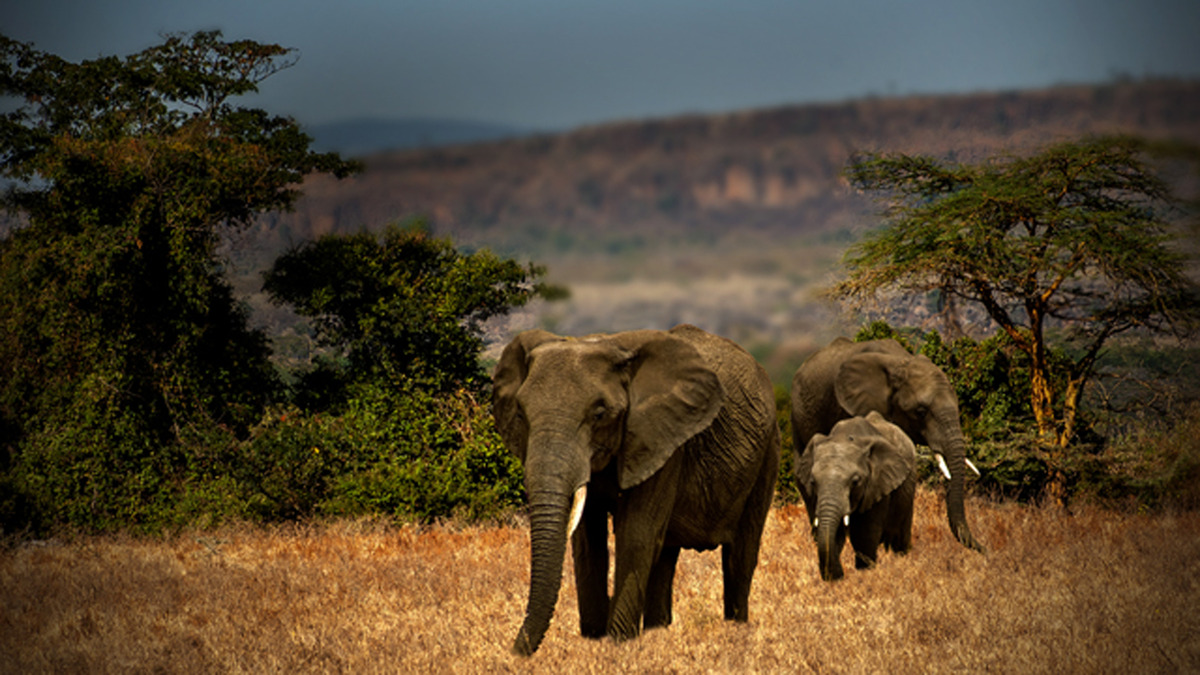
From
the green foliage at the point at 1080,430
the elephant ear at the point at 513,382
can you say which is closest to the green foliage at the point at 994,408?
the green foliage at the point at 1080,430

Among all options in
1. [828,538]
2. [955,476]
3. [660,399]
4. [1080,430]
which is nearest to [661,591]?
[660,399]

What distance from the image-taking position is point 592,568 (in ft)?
24.9

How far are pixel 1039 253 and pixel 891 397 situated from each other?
3.55m

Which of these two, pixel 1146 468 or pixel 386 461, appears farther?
pixel 386 461

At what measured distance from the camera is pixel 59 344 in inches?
634

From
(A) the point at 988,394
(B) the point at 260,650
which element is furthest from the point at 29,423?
(A) the point at 988,394

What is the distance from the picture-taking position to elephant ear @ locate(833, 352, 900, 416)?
1442 centimetres

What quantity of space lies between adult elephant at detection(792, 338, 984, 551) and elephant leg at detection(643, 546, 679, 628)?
5.94 meters

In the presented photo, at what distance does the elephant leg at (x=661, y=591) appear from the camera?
26.5 feet

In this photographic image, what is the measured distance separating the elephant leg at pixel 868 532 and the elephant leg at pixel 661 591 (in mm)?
4208

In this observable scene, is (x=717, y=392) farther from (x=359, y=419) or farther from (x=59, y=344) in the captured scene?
(x=59, y=344)

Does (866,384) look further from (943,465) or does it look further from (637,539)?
(637,539)

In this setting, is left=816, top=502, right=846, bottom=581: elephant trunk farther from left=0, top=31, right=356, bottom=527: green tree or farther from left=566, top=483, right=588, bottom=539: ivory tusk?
left=0, top=31, right=356, bottom=527: green tree

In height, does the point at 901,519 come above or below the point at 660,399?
below
